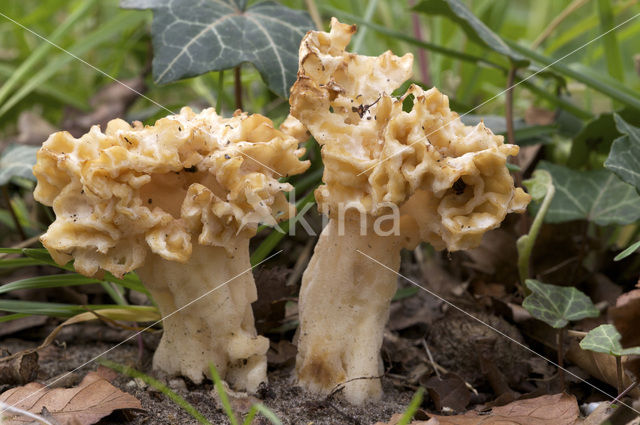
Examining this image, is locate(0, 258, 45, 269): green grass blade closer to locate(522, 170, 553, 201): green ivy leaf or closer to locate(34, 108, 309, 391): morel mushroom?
locate(34, 108, 309, 391): morel mushroom

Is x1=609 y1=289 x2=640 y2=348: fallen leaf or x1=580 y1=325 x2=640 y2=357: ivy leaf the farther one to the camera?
x1=609 y1=289 x2=640 y2=348: fallen leaf

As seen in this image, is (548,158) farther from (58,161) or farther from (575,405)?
(58,161)

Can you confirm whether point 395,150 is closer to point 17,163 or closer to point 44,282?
point 44,282

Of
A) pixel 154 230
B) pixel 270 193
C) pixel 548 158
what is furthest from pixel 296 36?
pixel 548 158

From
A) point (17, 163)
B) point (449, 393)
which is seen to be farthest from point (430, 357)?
point (17, 163)

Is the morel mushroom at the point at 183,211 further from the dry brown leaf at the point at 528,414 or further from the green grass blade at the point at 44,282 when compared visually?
the dry brown leaf at the point at 528,414

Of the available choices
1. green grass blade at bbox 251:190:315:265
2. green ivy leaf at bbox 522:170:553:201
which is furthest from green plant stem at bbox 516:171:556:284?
green grass blade at bbox 251:190:315:265

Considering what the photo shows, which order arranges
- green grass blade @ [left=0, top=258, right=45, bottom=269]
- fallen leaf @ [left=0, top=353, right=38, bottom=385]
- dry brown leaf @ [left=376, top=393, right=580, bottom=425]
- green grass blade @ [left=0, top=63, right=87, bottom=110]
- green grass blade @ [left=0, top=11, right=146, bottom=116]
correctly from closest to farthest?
dry brown leaf @ [left=376, top=393, right=580, bottom=425], fallen leaf @ [left=0, top=353, right=38, bottom=385], green grass blade @ [left=0, top=258, right=45, bottom=269], green grass blade @ [left=0, top=11, right=146, bottom=116], green grass blade @ [left=0, top=63, right=87, bottom=110]
